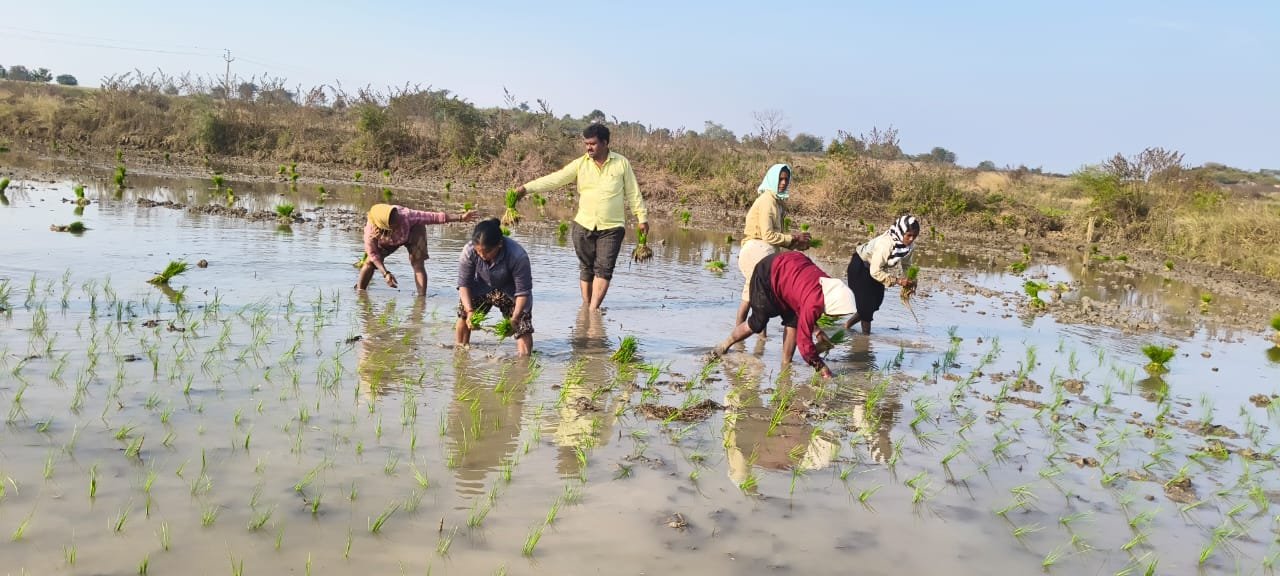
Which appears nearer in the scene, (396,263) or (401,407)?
(401,407)

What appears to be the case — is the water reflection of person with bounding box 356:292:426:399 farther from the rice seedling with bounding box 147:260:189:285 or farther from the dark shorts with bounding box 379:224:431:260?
the rice seedling with bounding box 147:260:189:285

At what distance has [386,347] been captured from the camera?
649 centimetres

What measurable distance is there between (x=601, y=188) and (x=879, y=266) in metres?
2.52

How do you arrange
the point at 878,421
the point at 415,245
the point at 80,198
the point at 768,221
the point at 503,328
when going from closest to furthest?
1. the point at 878,421
2. the point at 503,328
3. the point at 768,221
4. the point at 415,245
5. the point at 80,198

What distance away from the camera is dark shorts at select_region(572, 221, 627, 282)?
26.7 ft

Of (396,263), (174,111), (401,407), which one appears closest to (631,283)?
(396,263)

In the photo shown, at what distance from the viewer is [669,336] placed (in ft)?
25.7

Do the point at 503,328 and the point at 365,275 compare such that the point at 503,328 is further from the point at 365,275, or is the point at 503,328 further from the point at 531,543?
the point at 365,275

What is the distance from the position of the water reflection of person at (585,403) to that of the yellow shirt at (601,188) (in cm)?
110

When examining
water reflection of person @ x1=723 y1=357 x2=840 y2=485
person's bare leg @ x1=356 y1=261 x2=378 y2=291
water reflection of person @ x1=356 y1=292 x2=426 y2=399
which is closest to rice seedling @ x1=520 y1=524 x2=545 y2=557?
water reflection of person @ x1=723 y1=357 x2=840 y2=485

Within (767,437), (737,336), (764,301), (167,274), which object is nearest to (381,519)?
(767,437)

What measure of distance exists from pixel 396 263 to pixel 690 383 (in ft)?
19.9

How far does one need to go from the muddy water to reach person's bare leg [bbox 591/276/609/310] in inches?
7.4

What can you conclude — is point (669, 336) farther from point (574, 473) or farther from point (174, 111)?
point (174, 111)
